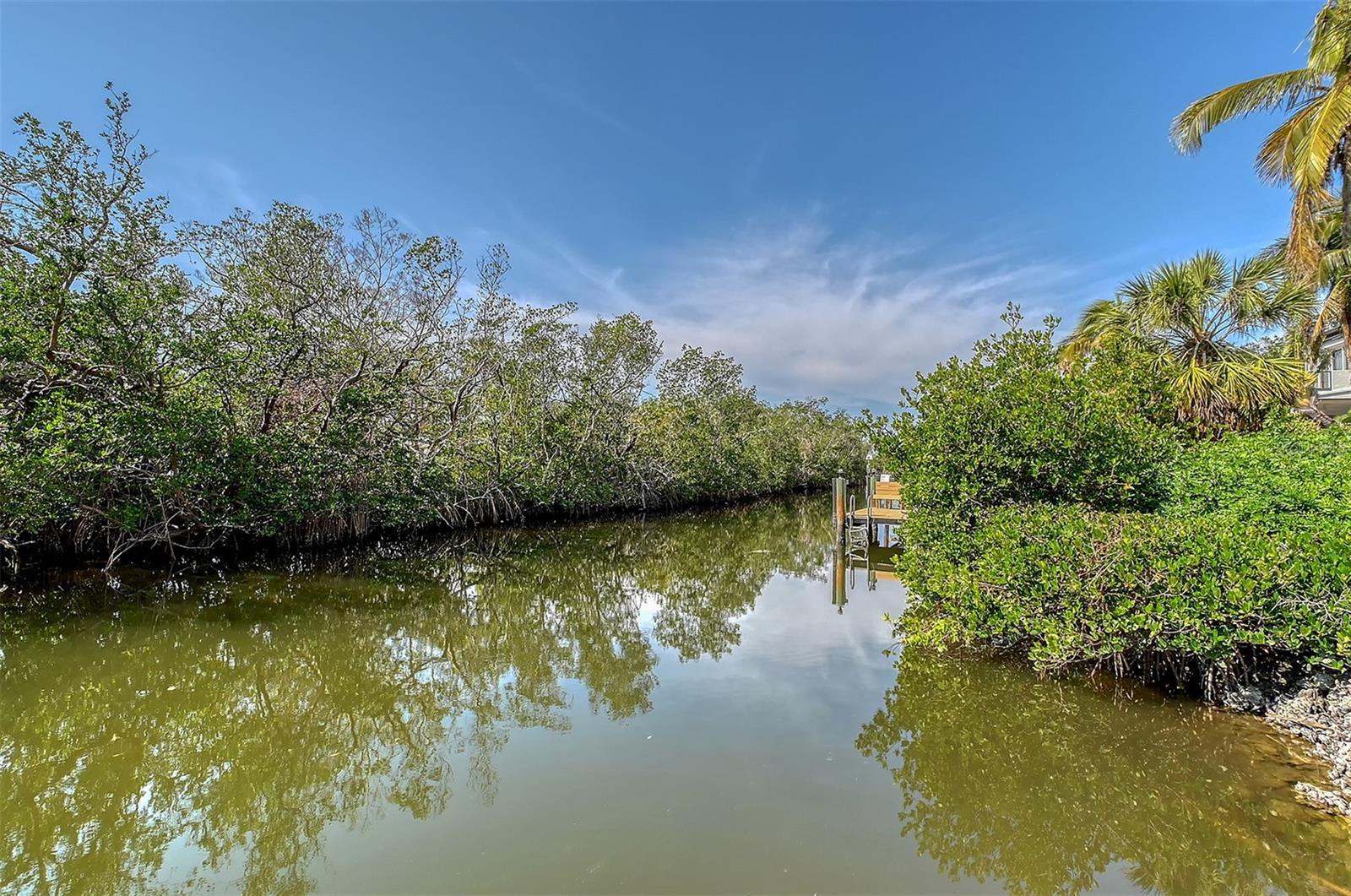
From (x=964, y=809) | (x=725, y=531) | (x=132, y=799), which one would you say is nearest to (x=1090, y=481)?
(x=964, y=809)

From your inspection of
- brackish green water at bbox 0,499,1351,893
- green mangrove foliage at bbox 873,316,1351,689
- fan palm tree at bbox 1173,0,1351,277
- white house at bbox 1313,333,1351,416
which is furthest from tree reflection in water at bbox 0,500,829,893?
white house at bbox 1313,333,1351,416

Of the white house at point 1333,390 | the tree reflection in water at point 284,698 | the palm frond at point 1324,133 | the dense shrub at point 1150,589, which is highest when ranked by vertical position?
the palm frond at point 1324,133

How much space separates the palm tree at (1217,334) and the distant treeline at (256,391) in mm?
14687

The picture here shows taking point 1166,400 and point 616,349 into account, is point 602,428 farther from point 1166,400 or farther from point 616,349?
point 1166,400

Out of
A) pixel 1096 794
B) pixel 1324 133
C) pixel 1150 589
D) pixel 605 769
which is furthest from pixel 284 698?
pixel 1324 133

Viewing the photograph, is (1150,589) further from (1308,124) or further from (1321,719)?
(1308,124)

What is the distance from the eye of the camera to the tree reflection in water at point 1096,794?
289 cm

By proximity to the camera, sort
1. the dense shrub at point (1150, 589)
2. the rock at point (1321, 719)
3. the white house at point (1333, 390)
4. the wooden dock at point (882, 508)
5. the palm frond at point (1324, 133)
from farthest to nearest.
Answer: the wooden dock at point (882, 508), the white house at point (1333, 390), the palm frond at point (1324, 133), the dense shrub at point (1150, 589), the rock at point (1321, 719)

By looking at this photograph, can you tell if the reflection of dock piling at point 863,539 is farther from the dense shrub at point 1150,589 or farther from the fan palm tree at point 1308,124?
the fan palm tree at point 1308,124

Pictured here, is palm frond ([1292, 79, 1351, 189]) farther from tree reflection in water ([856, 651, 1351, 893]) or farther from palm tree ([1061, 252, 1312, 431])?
tree reflection in water ([856, 651, 1351, 893])

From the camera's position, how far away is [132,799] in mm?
3684

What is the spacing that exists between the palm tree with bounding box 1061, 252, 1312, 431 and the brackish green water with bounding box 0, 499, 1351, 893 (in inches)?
295

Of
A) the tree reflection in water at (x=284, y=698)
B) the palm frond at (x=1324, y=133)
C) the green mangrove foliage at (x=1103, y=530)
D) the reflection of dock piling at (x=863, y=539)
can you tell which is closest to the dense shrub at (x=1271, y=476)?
the green mangrove foliage at (x=1103, y=530)

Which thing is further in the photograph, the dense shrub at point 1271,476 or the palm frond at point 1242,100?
the palm frond at point 1242,100
